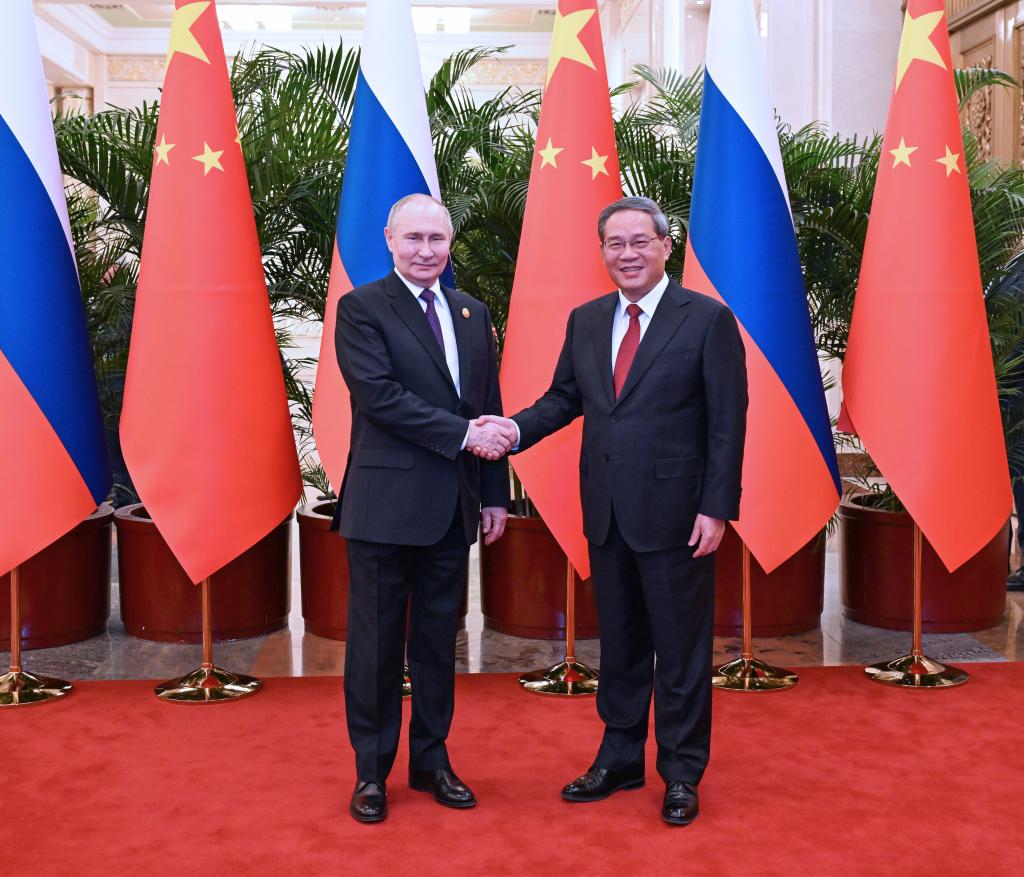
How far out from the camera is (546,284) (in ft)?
14.4

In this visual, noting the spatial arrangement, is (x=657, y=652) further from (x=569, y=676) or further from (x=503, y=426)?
(x=569, y=676)

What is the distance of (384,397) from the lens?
9.88 feet

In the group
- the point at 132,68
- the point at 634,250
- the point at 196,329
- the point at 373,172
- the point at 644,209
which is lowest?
the point at 196,329

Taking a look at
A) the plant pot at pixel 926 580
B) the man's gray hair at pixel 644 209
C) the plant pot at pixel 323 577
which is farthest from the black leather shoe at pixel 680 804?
the plant pot at pixel 926 580

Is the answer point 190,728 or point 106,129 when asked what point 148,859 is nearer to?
point 190,728

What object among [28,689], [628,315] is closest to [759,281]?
[628,315]

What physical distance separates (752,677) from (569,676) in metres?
0.68

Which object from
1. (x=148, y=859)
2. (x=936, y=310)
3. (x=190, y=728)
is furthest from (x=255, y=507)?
(x=936, y=310)

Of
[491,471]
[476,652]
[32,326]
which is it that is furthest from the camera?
[476,652]

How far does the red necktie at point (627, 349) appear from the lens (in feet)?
10.5

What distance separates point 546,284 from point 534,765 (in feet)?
5.78

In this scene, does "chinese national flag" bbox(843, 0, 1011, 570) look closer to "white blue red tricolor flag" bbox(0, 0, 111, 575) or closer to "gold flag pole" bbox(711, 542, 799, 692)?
"gold flag pole" bbox(711, 542, 799, 692)

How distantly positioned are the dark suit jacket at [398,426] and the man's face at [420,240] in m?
0.06

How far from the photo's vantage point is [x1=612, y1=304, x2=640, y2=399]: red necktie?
3.19 m
